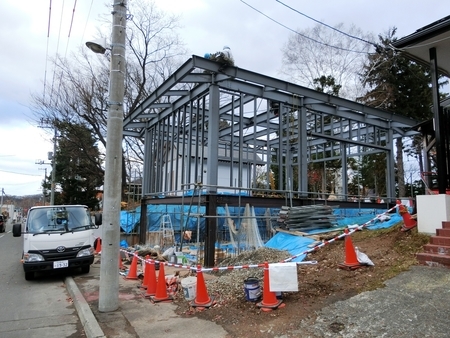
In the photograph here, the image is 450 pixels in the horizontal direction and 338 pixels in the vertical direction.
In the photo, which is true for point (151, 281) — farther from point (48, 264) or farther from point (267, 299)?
point (48, 264)

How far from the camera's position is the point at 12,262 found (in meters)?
12.6

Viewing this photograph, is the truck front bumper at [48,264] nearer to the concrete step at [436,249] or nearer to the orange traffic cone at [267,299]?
the orange traffic cone at [267,299]

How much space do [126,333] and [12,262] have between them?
1061 centimetres

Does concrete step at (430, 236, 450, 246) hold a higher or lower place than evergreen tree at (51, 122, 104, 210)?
lower

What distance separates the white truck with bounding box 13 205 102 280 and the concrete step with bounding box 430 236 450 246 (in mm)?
8267

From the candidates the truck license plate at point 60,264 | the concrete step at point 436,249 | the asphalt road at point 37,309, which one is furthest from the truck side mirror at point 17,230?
the concrete step at point 436,249

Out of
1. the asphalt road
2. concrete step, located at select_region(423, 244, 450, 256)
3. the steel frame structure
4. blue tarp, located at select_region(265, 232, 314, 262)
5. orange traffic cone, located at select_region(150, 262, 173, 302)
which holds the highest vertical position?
the steel frame structure

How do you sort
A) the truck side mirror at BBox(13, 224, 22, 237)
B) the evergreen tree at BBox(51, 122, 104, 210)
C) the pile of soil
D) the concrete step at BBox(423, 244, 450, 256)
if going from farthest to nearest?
the evergreen tree at BBox(51, 122, 104, 210)
the truck side mirror at BBox(13, 224, 22, 237)
the concrete step at BBox(423, 244, 450, 256)
the pile of soil

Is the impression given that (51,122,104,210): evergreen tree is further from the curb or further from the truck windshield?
the curb

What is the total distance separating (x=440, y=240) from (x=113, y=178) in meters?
6.14

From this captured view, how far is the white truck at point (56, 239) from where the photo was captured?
8.43 m

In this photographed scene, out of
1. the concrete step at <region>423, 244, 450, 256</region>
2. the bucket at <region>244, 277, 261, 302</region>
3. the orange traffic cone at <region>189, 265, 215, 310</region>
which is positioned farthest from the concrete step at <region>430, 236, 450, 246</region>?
the orange traffic cone at <region>189, 265, 215, 310</region>

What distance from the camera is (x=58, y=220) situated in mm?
9352

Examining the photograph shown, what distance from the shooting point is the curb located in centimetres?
467
